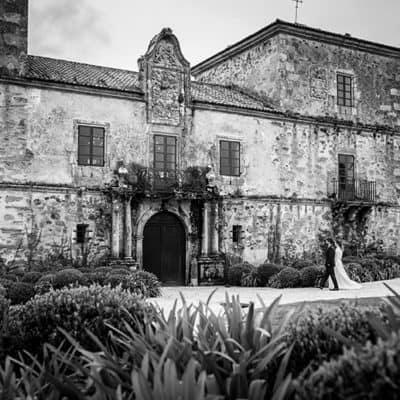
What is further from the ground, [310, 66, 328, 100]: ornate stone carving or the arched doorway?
[310, 66, 328, 100]: ornate stone carving

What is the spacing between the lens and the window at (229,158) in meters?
21.9

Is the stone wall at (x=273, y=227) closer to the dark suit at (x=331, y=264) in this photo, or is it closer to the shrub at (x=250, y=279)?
the shrub at (x=250, y=279)

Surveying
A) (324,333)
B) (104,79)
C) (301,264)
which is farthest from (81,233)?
(324,333)

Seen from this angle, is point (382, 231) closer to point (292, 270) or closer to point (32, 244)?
point (292, 270)

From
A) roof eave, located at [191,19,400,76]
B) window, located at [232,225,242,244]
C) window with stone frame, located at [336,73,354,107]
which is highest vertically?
roof eave, located at [191,19,400,76]

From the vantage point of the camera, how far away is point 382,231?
2562cm

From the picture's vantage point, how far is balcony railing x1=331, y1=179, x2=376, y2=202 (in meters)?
24.4

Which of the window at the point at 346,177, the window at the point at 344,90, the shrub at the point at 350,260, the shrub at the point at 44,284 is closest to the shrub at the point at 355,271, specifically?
the shrub at the point at 350,260

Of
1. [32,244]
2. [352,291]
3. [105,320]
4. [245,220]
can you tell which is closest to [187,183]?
[245,220]

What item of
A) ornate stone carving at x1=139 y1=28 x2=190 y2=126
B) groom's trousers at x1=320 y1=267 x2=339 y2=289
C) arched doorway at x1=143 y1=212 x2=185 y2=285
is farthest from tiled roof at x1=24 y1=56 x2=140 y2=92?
groom's trousers at x1=320 y1=267 x2=339 y2=289

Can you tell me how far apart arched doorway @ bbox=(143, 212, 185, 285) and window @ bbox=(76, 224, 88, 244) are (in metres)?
2.24

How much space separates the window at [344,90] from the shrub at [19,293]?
55.0ft

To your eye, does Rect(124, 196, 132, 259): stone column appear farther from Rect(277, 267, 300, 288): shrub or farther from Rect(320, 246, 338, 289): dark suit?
Rect(320, 246, 338, 289): dark suit

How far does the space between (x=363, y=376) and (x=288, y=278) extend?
A: 51.0 ft
